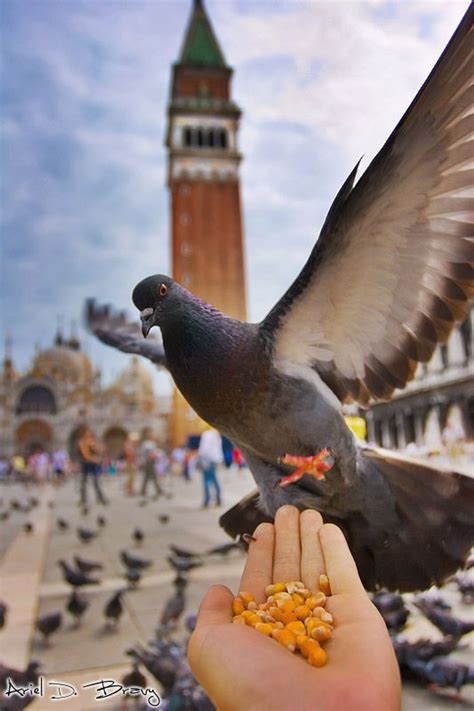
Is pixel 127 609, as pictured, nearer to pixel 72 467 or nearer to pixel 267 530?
pixel 267 530

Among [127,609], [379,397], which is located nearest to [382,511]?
[379,397]

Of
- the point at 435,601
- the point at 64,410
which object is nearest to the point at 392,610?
the point at 435,601

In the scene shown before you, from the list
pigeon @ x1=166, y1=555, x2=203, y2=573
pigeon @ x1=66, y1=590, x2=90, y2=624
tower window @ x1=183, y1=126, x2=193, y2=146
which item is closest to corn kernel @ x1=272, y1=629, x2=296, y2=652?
pigeon @ x1=66, y1=590, x2=90, y2=624

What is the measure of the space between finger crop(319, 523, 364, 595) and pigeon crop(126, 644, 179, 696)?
166cm

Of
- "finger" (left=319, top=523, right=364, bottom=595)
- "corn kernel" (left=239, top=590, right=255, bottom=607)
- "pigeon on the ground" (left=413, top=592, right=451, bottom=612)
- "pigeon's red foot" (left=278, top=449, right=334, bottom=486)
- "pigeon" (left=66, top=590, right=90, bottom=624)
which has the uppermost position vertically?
"pigeon's red foot" (left=278, top=449, right=334, bottom=486)

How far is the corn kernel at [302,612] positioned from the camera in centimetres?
122

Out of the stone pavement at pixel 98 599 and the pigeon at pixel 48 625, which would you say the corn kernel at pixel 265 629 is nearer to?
the stone pavement at pixel 98 599

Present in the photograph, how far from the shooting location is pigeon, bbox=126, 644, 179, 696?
261 cm

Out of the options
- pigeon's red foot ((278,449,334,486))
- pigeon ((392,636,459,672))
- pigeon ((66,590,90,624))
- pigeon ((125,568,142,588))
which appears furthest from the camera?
pigeon ((125,568,142,588))

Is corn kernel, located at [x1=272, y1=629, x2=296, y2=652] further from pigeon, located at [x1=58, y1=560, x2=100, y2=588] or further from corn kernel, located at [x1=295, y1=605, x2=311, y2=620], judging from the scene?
pigeon, located at [x1=58, y1=560, x2=100, y2=588]

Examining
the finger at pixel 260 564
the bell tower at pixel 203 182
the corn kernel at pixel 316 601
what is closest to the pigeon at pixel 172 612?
the finger at pixel 260 564

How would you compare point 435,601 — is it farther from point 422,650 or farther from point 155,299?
point 155,299

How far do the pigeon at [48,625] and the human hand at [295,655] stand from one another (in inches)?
106

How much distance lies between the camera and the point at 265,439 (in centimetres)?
162
